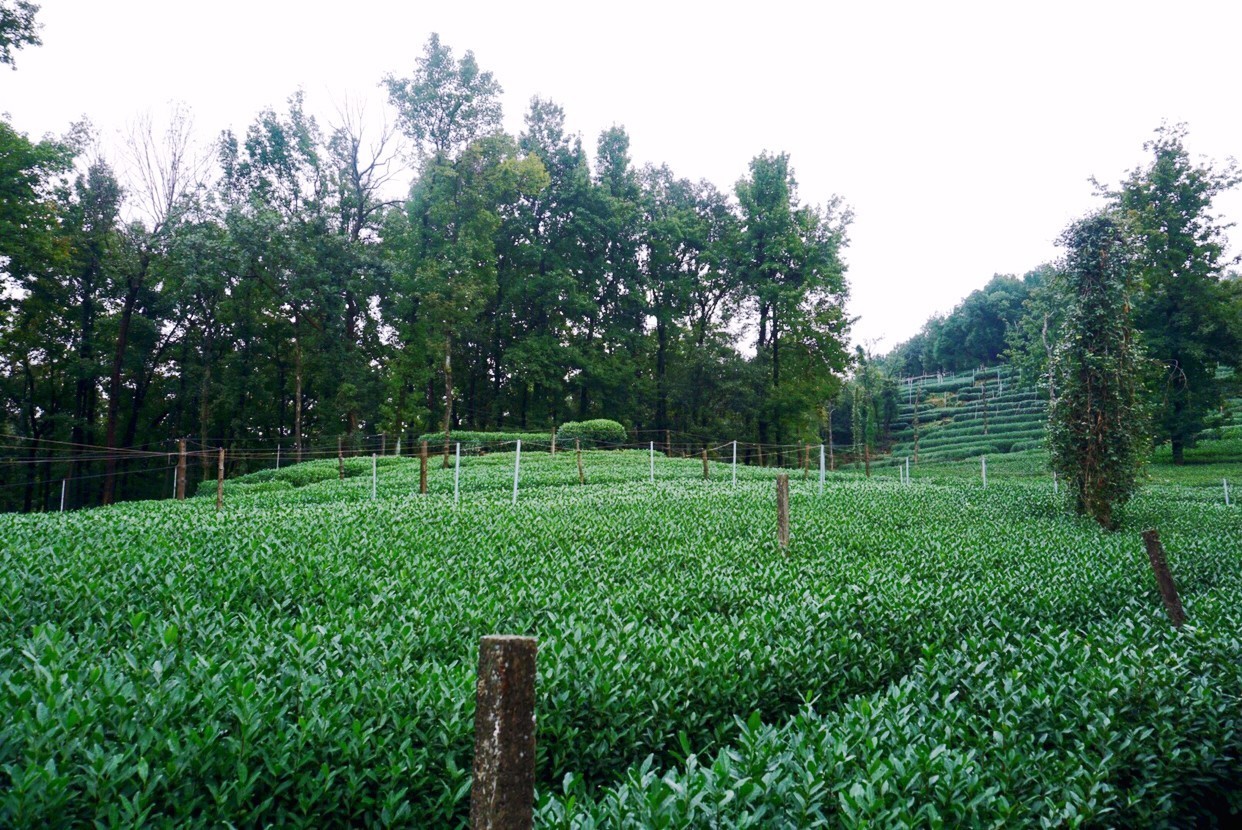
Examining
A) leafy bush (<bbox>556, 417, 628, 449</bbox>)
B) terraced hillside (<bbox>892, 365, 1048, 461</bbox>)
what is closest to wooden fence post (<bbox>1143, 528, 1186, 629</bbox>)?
leafy bush (<bbox>556, 417, 628, 449</bbox>)

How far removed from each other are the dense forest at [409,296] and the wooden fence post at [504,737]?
1205 inches

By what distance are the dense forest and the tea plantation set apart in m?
24.9

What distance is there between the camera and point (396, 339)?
124ft

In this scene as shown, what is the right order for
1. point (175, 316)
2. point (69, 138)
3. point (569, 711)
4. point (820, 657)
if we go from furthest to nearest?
point (175, 316)
point (69, 138)
point (820, 657)
point (569, 711)

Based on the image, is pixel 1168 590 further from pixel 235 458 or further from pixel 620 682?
pixel 235 458

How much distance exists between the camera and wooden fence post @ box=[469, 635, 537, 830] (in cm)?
209

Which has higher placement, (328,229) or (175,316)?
(328,229)

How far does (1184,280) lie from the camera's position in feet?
111

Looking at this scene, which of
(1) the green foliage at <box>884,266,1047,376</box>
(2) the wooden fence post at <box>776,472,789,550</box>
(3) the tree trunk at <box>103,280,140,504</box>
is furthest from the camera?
(1) the green foliage at <box>884,266,1047,376</box>

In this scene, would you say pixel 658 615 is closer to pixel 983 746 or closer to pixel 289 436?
pixel 983 746

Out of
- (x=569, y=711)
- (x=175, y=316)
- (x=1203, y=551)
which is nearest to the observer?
(x=569, y=711)

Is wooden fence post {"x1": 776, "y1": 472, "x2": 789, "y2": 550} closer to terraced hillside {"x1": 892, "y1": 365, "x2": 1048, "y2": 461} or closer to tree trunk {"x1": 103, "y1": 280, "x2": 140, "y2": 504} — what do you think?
tree trunk {"x1": 103, "y1": 280, "x2": 140, "y2": 504}

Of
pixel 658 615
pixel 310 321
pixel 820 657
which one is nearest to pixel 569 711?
pixel 820 657

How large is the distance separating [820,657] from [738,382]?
33527mm
